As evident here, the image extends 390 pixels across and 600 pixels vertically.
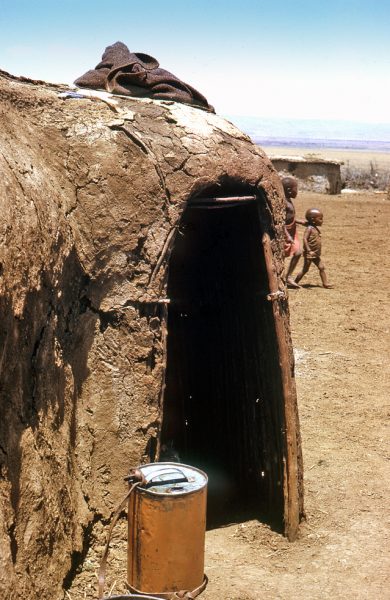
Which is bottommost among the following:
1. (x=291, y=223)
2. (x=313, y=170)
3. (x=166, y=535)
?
(x=166, y=535)

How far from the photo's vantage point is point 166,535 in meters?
3.66

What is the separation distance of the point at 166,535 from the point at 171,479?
28 cm

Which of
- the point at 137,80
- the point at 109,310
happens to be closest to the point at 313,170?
the point at 137,80

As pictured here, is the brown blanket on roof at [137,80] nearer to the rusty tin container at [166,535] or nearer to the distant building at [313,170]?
the rusty tin container at [166,535]

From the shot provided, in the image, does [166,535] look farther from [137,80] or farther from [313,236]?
[313,236]

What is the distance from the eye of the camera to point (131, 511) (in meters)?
3.78

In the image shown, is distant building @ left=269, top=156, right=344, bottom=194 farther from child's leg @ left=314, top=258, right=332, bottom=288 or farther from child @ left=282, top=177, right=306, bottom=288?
child @ left=282, top=177, right=306, bottom=288

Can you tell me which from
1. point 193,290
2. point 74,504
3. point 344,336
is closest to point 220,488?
point 193,290

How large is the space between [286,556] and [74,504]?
5.08ft

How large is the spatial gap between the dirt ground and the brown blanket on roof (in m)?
2.74

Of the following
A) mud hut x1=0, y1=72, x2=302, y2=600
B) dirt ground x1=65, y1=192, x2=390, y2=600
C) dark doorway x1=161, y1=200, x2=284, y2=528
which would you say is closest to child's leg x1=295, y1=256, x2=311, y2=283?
dirt ground x1=65, y1=192, x2=390, y2=600

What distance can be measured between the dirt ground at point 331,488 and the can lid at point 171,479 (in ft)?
1.76

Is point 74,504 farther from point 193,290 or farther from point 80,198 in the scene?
point 193,290

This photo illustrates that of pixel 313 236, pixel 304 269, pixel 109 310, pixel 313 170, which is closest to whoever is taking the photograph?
pixel 109 310
